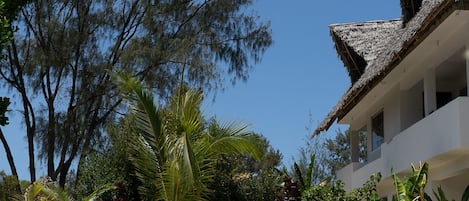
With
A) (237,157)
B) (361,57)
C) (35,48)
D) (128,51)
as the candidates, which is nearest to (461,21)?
(361,57)

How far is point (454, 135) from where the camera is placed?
12.4 metres

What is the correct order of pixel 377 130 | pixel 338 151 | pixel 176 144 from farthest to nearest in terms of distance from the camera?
pixel 338 151
pixel 377 130
pixel 176 144

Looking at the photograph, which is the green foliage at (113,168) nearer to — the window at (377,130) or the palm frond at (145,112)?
the palm frond at (145,112)

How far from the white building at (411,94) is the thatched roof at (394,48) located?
0.06ft

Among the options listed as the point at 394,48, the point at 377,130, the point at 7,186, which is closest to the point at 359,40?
the point at 377,130

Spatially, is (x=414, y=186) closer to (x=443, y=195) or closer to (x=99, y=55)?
(x=443, y=195)

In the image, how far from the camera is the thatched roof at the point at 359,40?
62.5 ft

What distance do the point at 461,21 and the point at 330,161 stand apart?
2605 centimetres

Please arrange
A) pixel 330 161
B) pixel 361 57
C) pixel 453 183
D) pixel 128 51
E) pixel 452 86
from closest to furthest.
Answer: pixel 453 183
pixel 452 86
pixel 361 57
pixel 128 51
pixel 330 161

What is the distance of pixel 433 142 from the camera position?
1359 centimetres

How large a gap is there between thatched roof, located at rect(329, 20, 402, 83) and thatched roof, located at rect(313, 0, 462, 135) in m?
0.03

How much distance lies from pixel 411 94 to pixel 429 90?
7.87ft

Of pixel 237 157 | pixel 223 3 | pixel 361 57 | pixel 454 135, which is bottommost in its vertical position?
pixel 454 135

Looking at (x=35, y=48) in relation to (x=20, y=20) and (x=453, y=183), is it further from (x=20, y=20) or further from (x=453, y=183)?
(x=453, y=183)
